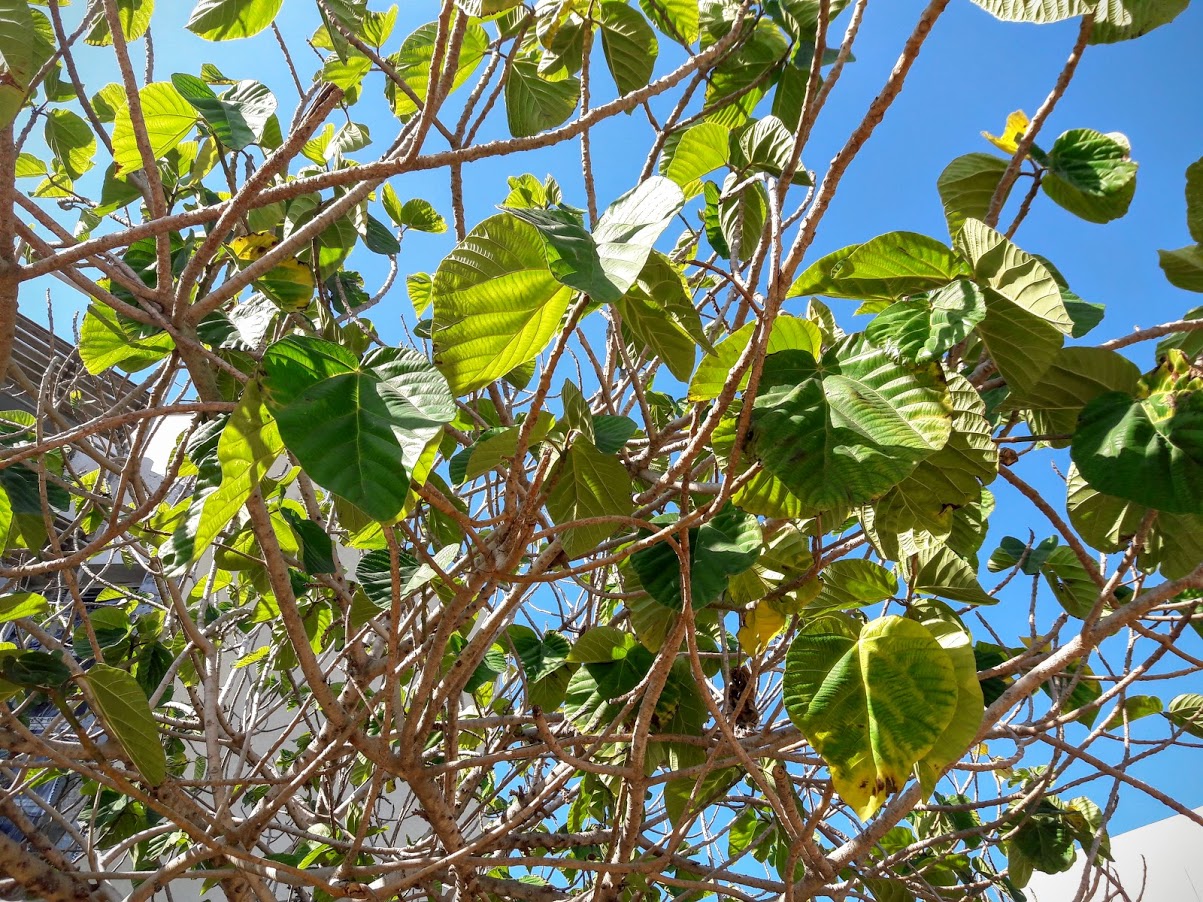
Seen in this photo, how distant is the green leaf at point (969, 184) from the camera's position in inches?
40.1

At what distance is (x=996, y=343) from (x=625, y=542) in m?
0.73

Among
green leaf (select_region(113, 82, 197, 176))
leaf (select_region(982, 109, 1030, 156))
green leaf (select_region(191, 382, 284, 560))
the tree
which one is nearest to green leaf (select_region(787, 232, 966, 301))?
the tree

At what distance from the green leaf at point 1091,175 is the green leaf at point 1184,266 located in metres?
0.08

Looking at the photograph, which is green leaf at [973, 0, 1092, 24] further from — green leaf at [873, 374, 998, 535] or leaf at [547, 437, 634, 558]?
leaf at [547, 437, 634, 558]

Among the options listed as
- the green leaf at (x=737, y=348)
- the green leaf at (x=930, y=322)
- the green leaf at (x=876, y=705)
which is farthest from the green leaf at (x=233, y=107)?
the green leaf at (x=876, y=705)

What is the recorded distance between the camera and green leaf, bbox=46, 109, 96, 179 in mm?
1649

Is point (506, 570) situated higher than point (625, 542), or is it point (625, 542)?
point (625, 542)

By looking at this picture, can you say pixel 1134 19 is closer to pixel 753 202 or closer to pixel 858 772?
pixel 753 202

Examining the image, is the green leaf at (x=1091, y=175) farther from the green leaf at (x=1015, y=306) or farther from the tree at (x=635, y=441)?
the green leaf at (x=1015, y=306)

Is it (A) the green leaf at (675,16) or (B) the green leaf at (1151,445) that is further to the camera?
(A) the green leaf at (675,16)

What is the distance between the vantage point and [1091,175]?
1.00 m

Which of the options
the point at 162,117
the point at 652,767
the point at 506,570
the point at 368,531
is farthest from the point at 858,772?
the point at 162,117

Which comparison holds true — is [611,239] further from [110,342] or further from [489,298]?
[110,342]

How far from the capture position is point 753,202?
1297 millimetres
